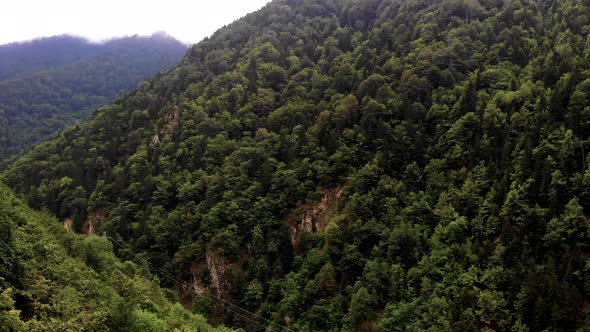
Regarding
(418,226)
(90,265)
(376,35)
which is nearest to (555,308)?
(418,226)

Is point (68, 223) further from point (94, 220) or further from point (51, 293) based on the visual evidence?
point (51, 293)

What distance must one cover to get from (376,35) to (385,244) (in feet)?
213

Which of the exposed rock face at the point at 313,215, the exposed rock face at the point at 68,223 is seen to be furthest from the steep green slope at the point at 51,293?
the exposed rock face at the point at 68,223

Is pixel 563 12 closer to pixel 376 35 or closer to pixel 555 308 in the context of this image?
pixel 376 35

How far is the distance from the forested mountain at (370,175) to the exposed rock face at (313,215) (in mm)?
350

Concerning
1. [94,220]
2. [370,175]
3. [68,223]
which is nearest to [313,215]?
[370,175]

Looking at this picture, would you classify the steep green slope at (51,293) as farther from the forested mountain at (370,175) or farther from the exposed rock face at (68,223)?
the exposed rock face at (68,223)

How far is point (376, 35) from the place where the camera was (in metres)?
116

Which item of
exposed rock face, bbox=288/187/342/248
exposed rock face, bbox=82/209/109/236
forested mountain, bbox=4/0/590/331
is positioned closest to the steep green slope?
forested mountain, bbox=4/0/590/331

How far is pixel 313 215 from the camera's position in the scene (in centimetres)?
7806

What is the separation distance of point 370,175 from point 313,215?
1134 cm

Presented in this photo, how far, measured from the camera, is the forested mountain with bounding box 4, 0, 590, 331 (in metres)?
Result: 54.9

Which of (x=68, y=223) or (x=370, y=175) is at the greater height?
(x=370, y=175)

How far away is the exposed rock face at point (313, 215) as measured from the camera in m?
76.6
